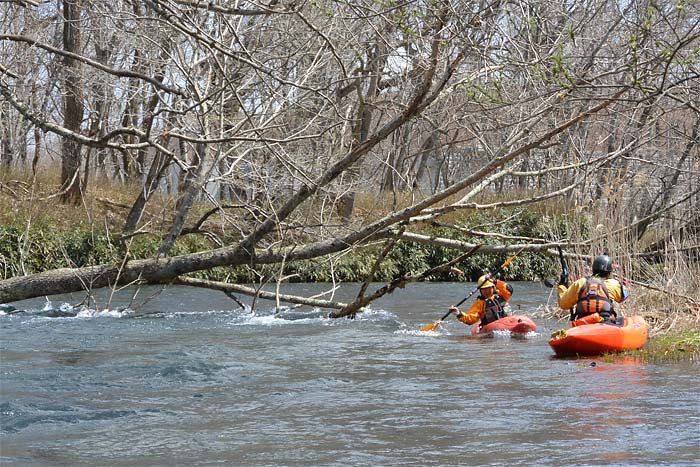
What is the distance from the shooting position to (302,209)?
1634 centimetres

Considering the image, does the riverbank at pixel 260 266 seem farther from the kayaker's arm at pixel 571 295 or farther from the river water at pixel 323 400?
the river water at pixel 323 400

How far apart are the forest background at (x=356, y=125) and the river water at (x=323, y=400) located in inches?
36.8

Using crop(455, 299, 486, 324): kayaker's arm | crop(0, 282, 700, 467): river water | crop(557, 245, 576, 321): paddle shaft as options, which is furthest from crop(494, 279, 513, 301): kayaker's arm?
crop(557, 245, 576, 321): paddle shaft

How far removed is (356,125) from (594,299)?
7.07 m

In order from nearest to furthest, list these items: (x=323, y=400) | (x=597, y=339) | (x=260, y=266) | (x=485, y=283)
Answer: (x=323, y=400) → (x=597, y=339) → (x=485, y=283) → (x=260, y=266)

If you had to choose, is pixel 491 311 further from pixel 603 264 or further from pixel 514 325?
pixel 603 264

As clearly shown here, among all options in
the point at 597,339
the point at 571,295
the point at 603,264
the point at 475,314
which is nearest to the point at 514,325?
the point at 475,314

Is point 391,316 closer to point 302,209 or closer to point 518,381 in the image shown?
point 302,209

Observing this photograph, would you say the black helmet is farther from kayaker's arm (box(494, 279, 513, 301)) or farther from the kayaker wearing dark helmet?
kayaker's arm (box(494, 279, 513, 301))

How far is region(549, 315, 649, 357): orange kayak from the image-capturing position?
10664 millimetres

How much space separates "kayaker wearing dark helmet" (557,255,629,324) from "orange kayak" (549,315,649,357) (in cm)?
32

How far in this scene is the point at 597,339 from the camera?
10.7 m

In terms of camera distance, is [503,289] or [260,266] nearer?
[503,289]

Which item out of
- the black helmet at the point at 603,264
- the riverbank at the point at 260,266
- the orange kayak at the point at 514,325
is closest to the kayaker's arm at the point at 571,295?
the black helmet at the point at 603,264
